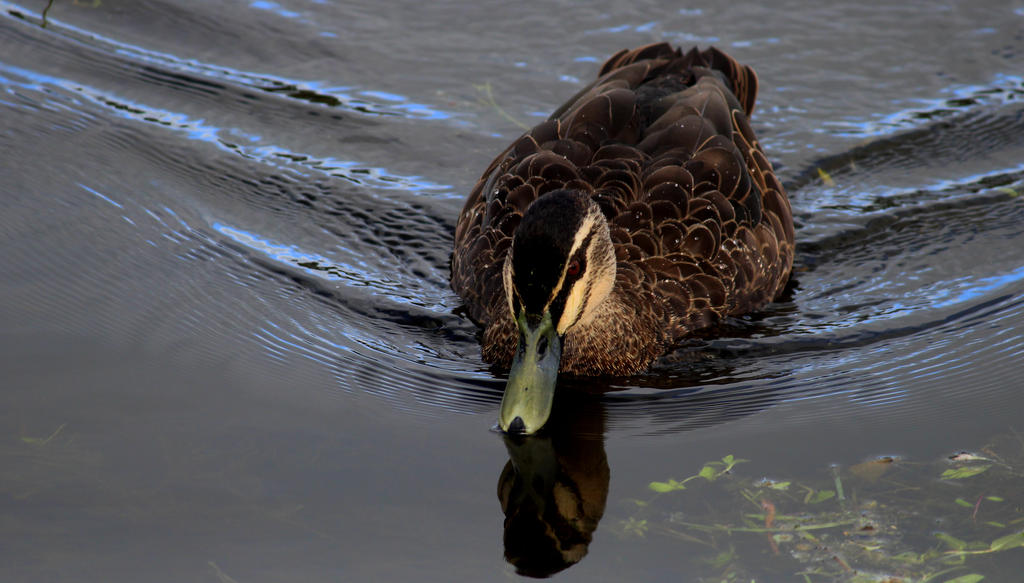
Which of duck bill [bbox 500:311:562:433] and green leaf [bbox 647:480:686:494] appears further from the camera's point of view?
duck bill [bbox 500:311:562:433]

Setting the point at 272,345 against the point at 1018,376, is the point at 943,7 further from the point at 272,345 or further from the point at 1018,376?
the point at 272,345

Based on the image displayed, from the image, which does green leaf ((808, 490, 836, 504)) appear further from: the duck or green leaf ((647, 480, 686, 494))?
the duck

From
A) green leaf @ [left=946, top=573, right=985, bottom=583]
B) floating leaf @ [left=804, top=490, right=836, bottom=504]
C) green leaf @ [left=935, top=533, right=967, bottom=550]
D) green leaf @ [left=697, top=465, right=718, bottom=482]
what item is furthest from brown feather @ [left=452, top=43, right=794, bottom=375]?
green leaf @ [left=946, top=573, right=985, bottom=583]

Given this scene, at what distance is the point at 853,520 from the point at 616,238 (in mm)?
2594

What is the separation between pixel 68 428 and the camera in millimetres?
6625

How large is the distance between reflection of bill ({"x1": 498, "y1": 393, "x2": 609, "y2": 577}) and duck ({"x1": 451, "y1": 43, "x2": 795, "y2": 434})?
0.71 feet

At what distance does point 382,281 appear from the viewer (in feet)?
28.9

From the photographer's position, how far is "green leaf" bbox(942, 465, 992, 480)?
634 cm

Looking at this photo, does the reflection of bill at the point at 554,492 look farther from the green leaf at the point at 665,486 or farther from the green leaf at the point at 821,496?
the green leaf at the point at 821,496

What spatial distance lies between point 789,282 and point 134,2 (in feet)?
22.5

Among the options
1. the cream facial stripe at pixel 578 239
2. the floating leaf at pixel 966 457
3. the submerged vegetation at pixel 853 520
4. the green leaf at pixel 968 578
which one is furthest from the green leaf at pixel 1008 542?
the cream facial stripe at pixel 578 239

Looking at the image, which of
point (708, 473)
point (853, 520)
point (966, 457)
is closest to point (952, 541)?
point (853, 520)

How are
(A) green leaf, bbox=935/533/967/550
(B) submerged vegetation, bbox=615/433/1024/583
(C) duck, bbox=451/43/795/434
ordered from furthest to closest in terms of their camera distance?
(C) duck, bbox=451/43/795/434
(A) green leaf, bbox=935/533/967/550
(B) submerged vegetation, bbox=615/433/1024/583

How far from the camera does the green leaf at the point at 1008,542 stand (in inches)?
225
